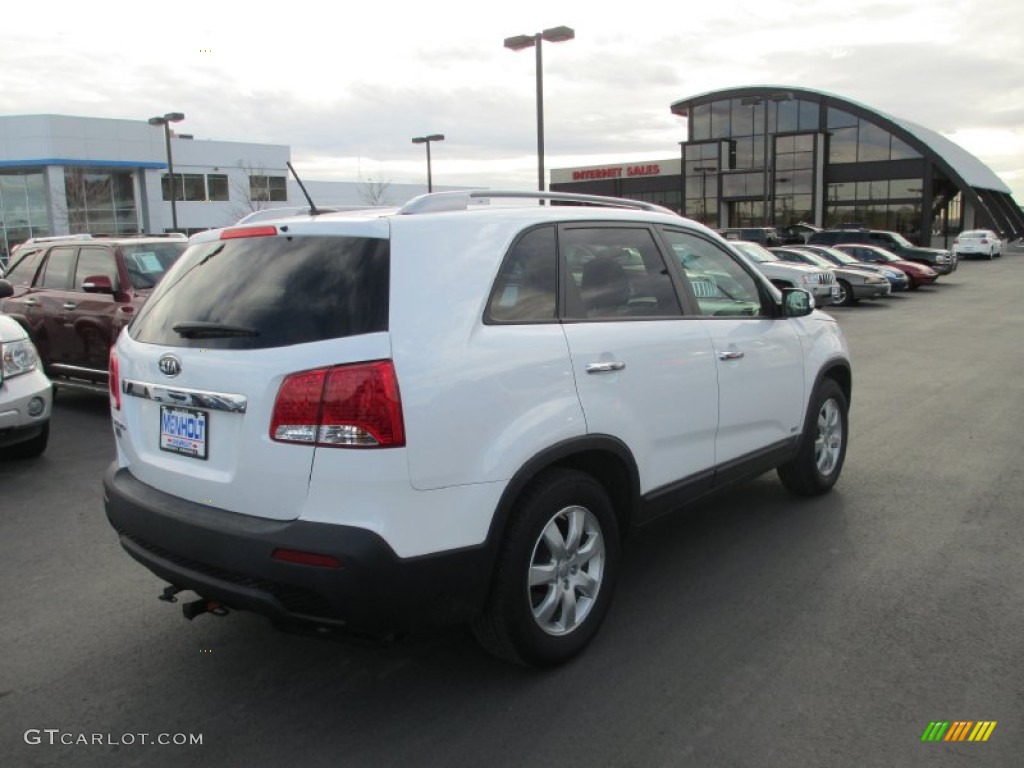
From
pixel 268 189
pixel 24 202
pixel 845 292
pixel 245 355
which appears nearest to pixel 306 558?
pixel 245 355

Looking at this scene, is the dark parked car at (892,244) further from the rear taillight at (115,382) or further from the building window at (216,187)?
the building window at (216,187)

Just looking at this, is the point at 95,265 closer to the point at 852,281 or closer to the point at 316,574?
the point at 316,574

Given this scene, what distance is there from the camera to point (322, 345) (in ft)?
9.21

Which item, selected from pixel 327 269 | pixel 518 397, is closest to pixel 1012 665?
pixel 518 397

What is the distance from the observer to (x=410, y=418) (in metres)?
2.75

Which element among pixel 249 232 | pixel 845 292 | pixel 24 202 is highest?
pixel 24 202

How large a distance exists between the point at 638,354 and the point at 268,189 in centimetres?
5407

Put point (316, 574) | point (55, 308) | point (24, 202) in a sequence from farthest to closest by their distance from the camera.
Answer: point (24, 202) < point (55, 308) < point (316, 574)

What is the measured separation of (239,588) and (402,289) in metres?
1.16

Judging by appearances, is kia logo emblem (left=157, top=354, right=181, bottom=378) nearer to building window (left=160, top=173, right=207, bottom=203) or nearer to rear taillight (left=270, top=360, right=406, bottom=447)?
rear taillight (left=270, top=360, right=406, bottom=447)

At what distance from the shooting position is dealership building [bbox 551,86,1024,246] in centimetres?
5594

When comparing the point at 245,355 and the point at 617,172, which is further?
the point at 617,172

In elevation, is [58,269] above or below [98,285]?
above

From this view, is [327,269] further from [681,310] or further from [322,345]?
[681,310]
